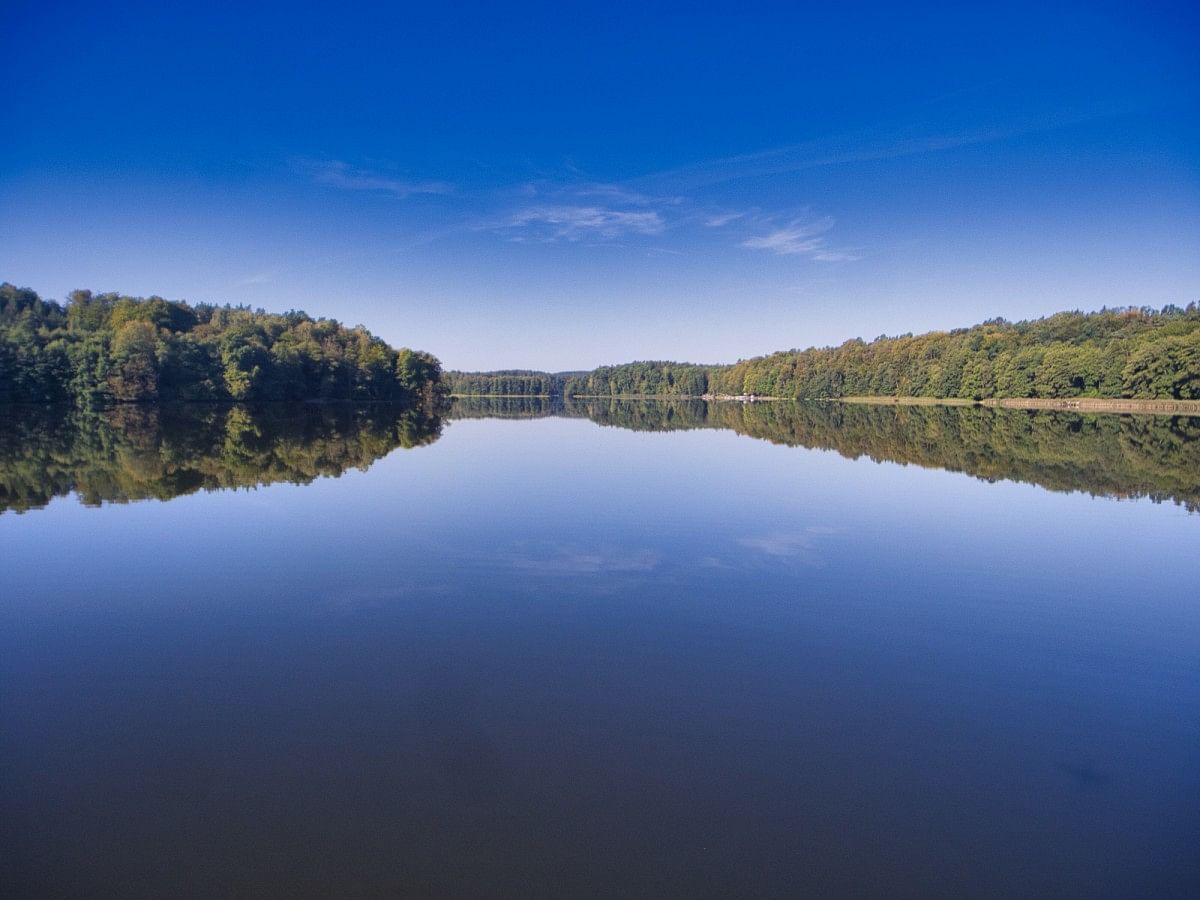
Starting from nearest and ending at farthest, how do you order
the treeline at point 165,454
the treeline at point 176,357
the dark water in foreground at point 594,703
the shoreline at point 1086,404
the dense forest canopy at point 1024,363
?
the dark water in foreground at point 594,703, the treeline at point 165,454, the shoreline at point 1086,404, the treeline at point 176,357, the dense forest canopy at point 1024,363

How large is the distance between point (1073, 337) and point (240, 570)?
112 m

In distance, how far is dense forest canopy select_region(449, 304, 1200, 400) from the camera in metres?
65.8

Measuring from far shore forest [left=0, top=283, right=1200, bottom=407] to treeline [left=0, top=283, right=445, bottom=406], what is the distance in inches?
6.1

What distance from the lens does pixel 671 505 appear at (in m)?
17.6

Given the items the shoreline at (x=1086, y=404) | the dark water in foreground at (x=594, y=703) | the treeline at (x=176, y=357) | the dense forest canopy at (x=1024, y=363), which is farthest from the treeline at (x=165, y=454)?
the dense forest canopy at (x=1024, y=363)

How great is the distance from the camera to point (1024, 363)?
8175 centimetres

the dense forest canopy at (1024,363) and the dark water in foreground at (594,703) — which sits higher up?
the dense forest canopy at (1024,363)

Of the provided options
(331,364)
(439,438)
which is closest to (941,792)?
(439,438)

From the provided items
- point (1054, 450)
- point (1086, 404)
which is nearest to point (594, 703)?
point (1054, 450)

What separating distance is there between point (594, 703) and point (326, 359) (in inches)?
3345

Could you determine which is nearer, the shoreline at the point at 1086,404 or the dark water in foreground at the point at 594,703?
the dark water in foreground at the point at 594,703

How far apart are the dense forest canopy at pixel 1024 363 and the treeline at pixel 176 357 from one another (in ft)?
265

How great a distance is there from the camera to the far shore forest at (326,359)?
6378 cm

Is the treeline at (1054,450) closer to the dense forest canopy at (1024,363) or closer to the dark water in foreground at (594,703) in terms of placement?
the dark water in foreground at (594,703)
